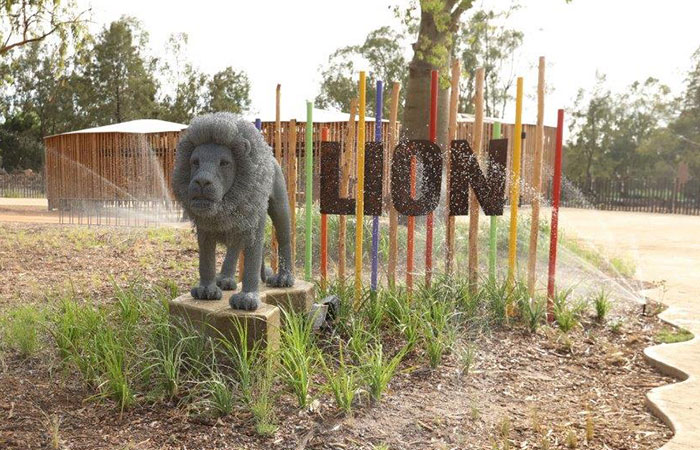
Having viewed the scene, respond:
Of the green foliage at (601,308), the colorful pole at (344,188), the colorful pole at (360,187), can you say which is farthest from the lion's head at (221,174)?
the green foliage at (601,308)

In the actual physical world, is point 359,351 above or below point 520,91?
below

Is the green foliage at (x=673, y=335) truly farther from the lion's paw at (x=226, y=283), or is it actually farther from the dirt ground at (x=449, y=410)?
the lion's paw at (x=226, y=283)

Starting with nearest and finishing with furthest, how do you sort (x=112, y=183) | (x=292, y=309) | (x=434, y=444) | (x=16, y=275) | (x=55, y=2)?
(x=434, y=444), (x=292, y=309), (x=16, y=275), (x=55, y=2), (x=112, y=183)

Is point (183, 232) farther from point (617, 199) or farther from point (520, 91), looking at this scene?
point (617, 199)

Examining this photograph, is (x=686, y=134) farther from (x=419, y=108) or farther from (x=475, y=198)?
(x=475, y=198)

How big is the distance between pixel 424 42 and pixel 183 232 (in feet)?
16.8

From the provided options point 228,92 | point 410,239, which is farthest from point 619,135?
point 410,239

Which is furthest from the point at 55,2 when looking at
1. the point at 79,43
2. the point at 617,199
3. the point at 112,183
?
the point at 617,199

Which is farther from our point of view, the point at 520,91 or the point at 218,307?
the point at 520,91

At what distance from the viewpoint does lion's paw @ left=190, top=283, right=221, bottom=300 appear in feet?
12.7

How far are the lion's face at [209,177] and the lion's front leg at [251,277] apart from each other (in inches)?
15.7

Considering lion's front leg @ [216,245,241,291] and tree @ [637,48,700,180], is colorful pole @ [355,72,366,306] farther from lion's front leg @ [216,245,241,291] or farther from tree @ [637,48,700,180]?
tree @ [637,48,700,180]

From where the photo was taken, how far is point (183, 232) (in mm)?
10555

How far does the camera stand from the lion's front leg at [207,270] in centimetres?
387
